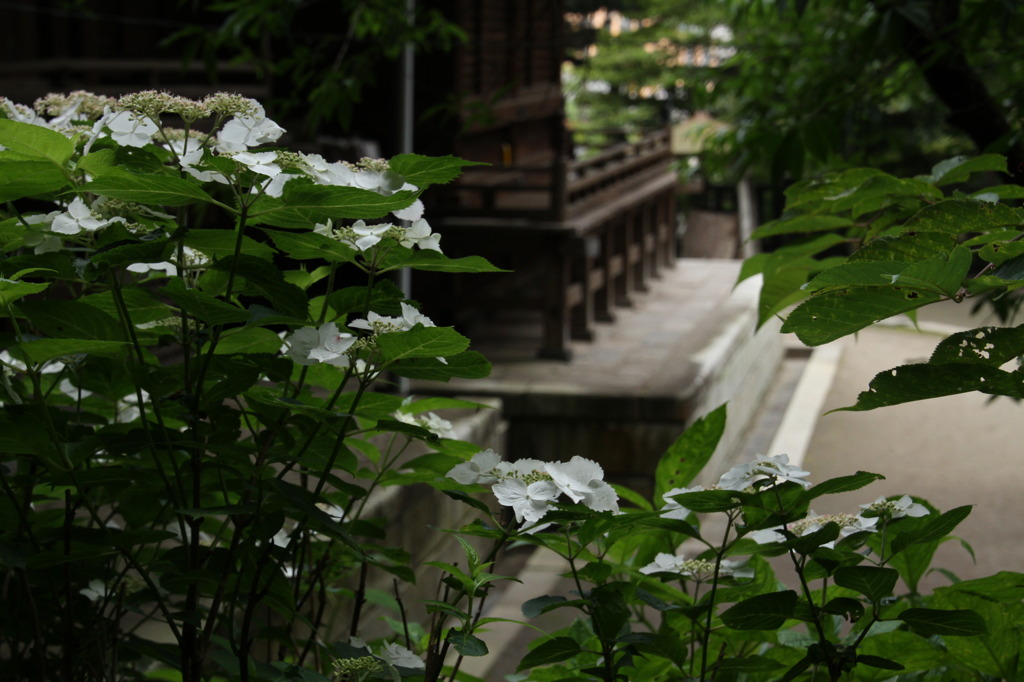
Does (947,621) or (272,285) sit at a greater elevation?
(272,285)

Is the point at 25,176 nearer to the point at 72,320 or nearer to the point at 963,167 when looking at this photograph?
the point at 72,320

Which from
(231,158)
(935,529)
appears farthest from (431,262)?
(935,529)

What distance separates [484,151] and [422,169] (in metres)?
9.52

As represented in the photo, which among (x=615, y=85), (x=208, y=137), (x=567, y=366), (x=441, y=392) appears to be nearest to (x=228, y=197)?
(x=208, y=137)

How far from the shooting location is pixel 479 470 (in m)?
1.12

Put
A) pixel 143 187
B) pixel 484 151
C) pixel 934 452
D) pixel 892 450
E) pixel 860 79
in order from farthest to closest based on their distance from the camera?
pixel 484 151 < pixel 892 450 < pixel 934 452 < pixel 860 79 < pixel 143 187

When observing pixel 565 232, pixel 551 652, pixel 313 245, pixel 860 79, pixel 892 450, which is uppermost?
pixel 860 79

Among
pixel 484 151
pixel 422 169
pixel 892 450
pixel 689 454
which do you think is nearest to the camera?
pixel 422 169

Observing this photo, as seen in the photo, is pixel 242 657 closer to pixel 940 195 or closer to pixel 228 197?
pixel 228 197

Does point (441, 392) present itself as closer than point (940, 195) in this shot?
No

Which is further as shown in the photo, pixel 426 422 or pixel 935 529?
pixel 426 422

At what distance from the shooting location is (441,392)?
7.01 m

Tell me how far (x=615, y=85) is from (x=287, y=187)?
2023cm

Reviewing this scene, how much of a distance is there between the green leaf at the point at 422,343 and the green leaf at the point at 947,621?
54 cm
